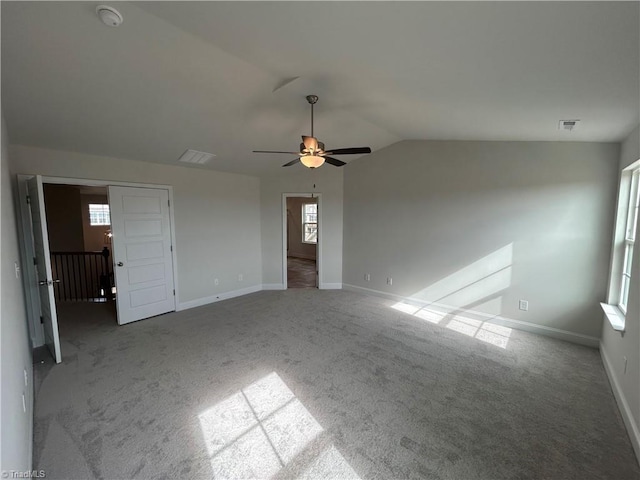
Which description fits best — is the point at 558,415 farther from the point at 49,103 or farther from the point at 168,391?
the point at 49,103

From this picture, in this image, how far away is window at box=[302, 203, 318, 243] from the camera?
9.75 m

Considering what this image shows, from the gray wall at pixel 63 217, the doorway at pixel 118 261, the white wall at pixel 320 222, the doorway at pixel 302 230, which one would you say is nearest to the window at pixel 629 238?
the white wall at pixel 320 222

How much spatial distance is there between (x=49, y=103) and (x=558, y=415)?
17.3 ft

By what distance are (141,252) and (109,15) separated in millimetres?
3330

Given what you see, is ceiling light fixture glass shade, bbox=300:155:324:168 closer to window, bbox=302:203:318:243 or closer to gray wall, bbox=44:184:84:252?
window, bbox=302:203:318:243

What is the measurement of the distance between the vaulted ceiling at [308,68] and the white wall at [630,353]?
13.1 inches

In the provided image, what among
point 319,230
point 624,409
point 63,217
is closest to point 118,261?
point 319,230

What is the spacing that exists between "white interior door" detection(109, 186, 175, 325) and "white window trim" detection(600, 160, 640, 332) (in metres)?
6.01

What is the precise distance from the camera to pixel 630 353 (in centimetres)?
228

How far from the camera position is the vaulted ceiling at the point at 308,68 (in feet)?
5.05

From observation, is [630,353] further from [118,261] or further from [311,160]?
[118,261]

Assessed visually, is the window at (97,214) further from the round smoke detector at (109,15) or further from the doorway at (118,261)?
the round smoke detector at (109,15)

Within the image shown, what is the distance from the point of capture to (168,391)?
8.30ft

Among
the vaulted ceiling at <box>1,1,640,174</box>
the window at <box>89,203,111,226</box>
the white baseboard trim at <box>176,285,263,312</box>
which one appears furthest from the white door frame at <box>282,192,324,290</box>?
the window at <box>89,203,111,226</box>
